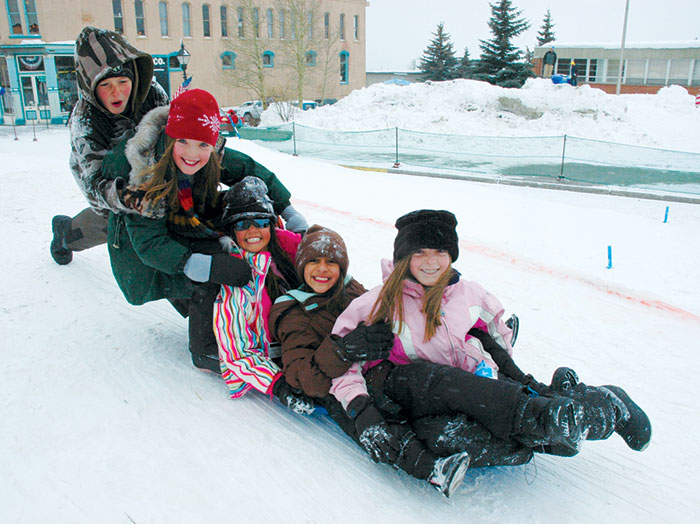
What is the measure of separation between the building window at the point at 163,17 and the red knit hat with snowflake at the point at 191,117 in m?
32.8

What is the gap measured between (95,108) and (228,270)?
1331mm

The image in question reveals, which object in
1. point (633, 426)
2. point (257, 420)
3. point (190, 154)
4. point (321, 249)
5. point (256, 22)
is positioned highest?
point (256, 22)

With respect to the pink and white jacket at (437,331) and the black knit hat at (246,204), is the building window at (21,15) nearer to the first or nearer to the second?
the black knit hat at (246,204)

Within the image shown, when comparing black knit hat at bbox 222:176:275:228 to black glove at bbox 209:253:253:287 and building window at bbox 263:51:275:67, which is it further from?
building window at bbox 263:51:275:67

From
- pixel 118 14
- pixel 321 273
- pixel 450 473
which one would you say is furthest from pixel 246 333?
pixel 118 14

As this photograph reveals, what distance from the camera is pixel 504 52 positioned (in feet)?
89.8

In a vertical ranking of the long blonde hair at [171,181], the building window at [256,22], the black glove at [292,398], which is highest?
the building window at [256,22]

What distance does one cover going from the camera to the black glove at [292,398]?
7.97ft

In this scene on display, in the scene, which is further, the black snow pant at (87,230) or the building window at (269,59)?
the building window at (269,59)

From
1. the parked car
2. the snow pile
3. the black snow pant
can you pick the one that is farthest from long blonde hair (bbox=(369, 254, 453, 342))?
the parked car

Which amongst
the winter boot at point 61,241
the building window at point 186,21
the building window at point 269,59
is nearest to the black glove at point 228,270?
the winter boot at point 61,241

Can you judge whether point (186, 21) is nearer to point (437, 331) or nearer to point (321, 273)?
point (321, 273)

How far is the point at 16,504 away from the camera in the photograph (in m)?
1.87

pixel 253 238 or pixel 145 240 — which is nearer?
pixel 145 240
